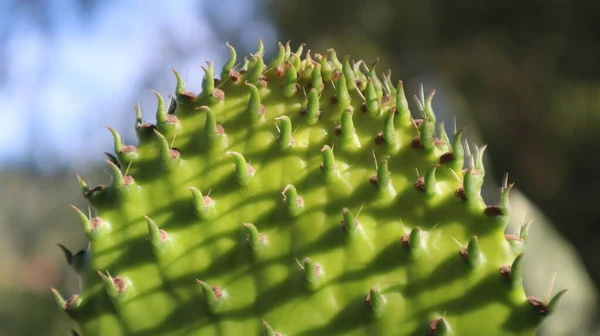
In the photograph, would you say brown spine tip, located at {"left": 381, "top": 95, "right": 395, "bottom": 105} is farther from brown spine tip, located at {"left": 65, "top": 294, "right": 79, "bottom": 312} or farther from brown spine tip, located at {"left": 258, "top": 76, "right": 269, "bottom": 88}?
brown spine tip, located at {"left": 65, "top": 294, "right": 79, "bottom": 312}

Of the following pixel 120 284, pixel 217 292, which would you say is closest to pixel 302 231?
pixel 217 292

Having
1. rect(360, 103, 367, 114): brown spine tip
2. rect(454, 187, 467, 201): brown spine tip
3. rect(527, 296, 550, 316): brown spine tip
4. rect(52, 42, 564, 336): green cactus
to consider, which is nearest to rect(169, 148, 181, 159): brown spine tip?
rect(52, 42, 564, 336): green cactus

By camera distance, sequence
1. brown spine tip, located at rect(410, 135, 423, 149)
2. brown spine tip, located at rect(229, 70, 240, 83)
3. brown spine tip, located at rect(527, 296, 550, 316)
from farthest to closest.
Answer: brown spine tip, located at rect(229, 70, 240, 83) < brown spine tip, located at rect(410, 135, 423, 149) < brown spine tip, located at rect(527, 296, 550, 316)

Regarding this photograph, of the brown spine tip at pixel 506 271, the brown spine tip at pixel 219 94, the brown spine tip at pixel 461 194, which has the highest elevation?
the brown spine tip at pixel 219 94

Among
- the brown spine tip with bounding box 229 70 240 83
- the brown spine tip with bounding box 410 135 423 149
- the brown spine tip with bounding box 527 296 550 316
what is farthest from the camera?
the brown spine tip with bounding box 229 70 240 83

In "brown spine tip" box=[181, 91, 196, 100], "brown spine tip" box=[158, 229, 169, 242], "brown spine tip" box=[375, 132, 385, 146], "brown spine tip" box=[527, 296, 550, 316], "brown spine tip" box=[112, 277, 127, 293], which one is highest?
"brown spine tip" box=[181, 91, 196, 100]

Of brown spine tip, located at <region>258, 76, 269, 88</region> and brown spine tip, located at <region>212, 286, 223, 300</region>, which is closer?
brown spine tip, located at <region>212, 286, 223, 300</region>

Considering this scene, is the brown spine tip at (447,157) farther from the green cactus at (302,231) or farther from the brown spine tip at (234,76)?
the brown spine tip at (234,76)

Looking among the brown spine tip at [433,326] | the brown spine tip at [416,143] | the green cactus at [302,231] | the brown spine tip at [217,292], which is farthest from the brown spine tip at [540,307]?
the brown spine tip at [217,292]

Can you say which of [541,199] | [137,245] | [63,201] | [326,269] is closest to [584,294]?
[326,269]
